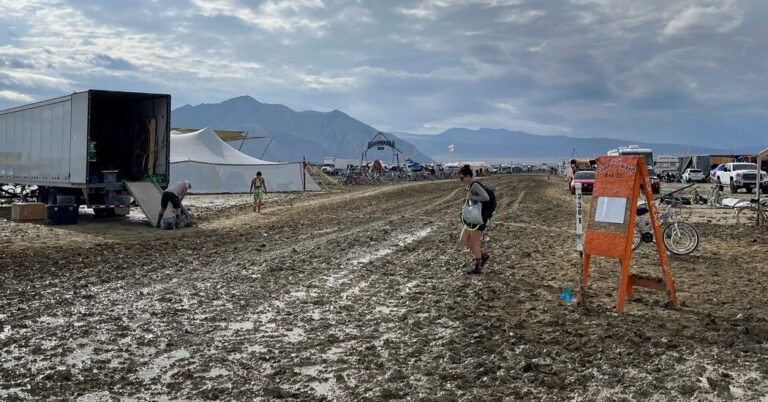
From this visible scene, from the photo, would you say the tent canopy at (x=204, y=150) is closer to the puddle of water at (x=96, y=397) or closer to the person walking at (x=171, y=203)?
the person walking at (x=171, y=203)

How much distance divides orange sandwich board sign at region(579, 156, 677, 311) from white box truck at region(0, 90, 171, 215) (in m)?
14.8

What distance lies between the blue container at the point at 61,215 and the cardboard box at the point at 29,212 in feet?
3.80

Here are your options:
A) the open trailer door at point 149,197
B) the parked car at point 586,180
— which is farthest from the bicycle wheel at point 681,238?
the parked car at point 586,180

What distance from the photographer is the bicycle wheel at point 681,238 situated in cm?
1161

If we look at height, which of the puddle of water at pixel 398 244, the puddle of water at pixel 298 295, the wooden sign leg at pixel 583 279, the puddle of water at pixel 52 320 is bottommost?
the puddle of water at pixel 52 320

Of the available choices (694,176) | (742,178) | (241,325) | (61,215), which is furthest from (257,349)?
(694,176)

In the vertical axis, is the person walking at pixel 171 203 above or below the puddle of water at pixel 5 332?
above

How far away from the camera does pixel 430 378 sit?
4.98 m

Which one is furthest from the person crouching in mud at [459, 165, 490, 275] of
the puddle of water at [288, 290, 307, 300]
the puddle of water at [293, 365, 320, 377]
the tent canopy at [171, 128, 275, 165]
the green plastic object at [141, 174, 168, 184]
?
the tent canopy at [171, 128, 275, 165]

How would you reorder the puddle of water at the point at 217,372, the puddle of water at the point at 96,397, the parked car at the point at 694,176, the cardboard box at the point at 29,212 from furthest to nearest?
the parked car at the point at 694,176, the cardboard box at the point at 29,212, the puddle of water at the point at 217,372, the puddle of water at the point at 96,397

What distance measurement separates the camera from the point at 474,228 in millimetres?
9445

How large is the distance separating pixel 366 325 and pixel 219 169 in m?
30.8

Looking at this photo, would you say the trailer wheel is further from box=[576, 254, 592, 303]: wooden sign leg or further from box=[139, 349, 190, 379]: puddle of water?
box=[576, 254, 592, 303]: wooden sign leg

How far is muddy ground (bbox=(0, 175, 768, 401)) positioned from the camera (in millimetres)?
4832
